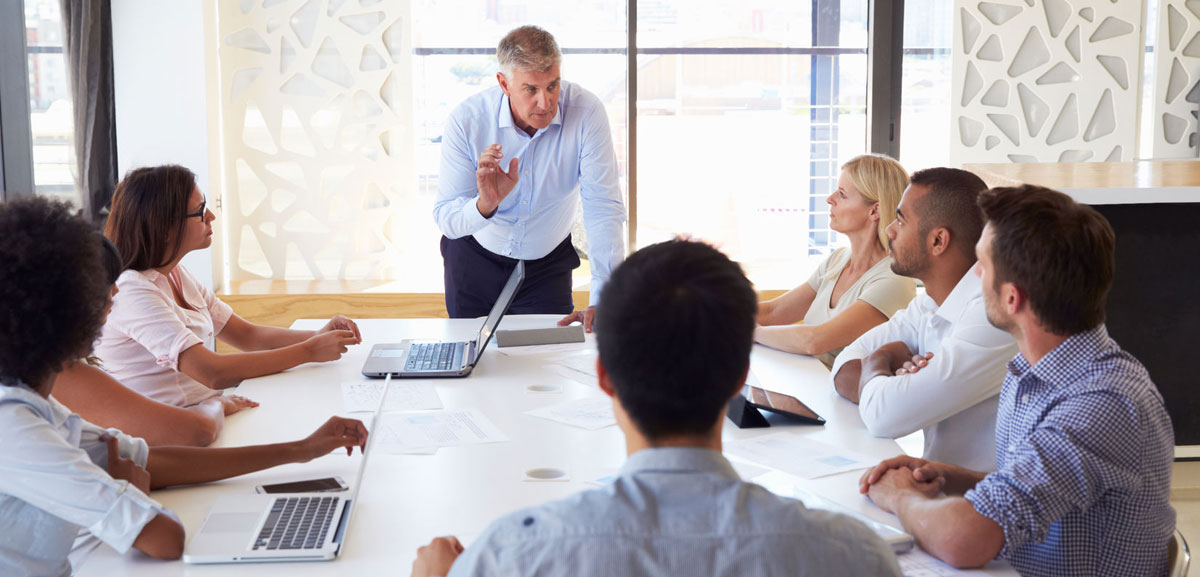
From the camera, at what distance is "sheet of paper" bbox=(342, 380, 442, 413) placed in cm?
216

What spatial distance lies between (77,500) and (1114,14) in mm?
5459

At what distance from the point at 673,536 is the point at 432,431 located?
3.86 feet

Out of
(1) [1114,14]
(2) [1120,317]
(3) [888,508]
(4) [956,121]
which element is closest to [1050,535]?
(3) [888,508]

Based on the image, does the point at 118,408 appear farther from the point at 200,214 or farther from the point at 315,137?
the point at 315,137

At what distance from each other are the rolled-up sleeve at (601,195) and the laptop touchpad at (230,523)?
71.6 inches

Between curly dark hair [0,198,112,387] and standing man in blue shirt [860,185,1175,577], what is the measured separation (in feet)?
3.87

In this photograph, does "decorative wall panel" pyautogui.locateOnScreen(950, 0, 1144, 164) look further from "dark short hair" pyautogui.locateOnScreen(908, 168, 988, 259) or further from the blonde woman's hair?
"dark short hair" pyautogui.locateOnScreen(908, 168, 988, 259)

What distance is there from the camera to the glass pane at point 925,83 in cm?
564

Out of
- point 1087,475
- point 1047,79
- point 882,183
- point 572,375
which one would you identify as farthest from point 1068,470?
point 1047,79

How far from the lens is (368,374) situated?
240 cm

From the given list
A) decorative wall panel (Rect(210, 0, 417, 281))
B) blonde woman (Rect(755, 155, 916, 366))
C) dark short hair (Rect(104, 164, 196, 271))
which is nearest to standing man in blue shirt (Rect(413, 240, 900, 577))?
dark short hair (Rect(104, 164, 196, 271))

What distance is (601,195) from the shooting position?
3264 mm

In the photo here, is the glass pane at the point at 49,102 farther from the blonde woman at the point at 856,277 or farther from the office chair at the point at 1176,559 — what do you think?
the office chair at the point at 1176,559

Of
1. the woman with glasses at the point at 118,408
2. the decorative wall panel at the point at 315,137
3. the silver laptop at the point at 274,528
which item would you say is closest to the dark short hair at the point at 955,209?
the silver laptop at the point at 274,528
